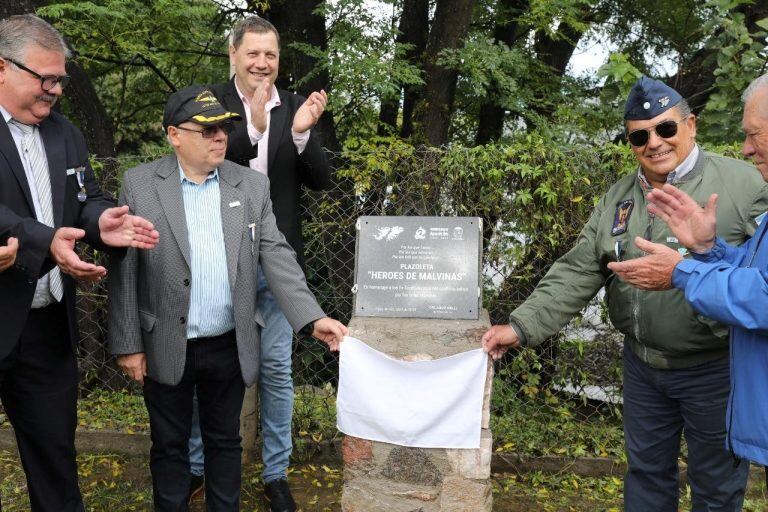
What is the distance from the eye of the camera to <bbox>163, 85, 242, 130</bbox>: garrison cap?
11.0 feet

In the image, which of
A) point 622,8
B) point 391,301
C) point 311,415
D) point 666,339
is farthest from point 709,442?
point 622,8

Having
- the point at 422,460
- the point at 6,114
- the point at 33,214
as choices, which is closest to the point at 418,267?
the point at 422,460

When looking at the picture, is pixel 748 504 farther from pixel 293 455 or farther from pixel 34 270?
pixel 34 270

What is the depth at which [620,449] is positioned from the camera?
5.01 metres

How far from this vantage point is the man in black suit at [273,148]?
12.6 ft

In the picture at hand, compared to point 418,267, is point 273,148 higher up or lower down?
higher up

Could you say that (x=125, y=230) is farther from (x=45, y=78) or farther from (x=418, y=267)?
(x=418, y=267)

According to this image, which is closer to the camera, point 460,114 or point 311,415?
point 311,415

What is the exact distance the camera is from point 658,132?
3.25 m

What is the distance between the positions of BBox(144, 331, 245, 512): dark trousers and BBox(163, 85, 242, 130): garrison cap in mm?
1053

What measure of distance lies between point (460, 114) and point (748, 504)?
5.15m

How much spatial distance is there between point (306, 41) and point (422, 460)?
5011 mm

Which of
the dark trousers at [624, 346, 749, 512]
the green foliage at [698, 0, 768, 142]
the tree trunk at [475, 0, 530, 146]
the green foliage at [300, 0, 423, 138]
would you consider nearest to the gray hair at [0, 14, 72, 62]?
the dark trousers at [624, 346, 749, 512]

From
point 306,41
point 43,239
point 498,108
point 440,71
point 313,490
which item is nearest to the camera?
point 43,239
